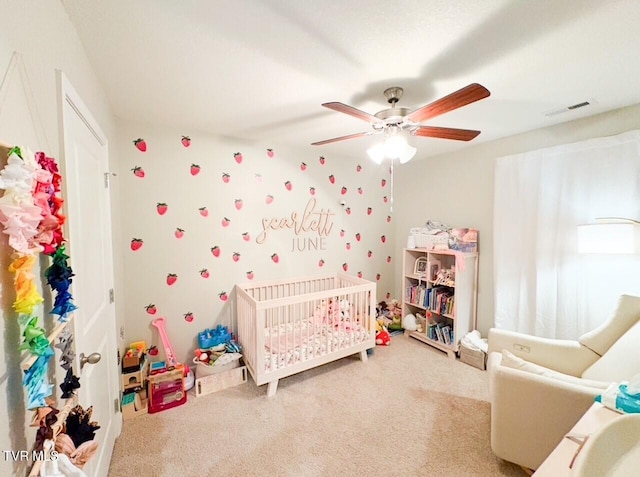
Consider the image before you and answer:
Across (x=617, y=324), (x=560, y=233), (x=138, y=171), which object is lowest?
(x=617, y=324)

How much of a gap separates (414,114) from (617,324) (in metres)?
1.93

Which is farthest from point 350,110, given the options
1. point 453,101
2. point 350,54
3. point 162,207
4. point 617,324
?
point 617,324

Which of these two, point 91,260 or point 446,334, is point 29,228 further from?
point 446,334

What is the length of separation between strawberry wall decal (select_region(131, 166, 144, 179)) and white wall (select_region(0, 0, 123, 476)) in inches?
49.1

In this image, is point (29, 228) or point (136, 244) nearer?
point (29, 228)

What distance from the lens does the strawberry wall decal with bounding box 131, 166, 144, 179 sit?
2238mm

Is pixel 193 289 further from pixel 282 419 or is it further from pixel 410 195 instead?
pixel 410 195

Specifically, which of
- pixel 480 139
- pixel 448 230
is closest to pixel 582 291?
pixel 448 230

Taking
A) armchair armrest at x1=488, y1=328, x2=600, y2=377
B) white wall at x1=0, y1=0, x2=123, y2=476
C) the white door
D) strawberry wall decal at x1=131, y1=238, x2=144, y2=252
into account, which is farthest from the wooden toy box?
armchair armrest at x1=488, y1=328, x2=600, y2=377

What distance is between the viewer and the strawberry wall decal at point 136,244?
7.40 ft

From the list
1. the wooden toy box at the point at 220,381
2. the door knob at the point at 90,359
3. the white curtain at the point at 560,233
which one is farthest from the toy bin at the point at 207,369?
the white curtain at the point at 560,233

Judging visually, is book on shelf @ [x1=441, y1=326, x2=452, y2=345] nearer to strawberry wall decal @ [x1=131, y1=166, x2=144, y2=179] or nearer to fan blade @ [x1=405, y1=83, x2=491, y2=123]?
fan blade @ [x1=405, y1=83, x2=491, y2=123]

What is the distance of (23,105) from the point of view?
0.73 metres

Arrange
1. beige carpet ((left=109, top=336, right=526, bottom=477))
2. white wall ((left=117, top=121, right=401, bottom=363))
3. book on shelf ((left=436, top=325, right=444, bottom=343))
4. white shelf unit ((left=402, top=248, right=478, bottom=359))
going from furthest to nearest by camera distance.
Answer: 1. book on shelf ((left=436, top=325, right=444, bottom=343))
2. white shelf unit ((left=402, top=248, right=478, bottom=359))
3. white wall ((left=117, top=121, right=401, bottom=363))
4. beige carpet ((left=109, top=336, right=526, bottom=477))
